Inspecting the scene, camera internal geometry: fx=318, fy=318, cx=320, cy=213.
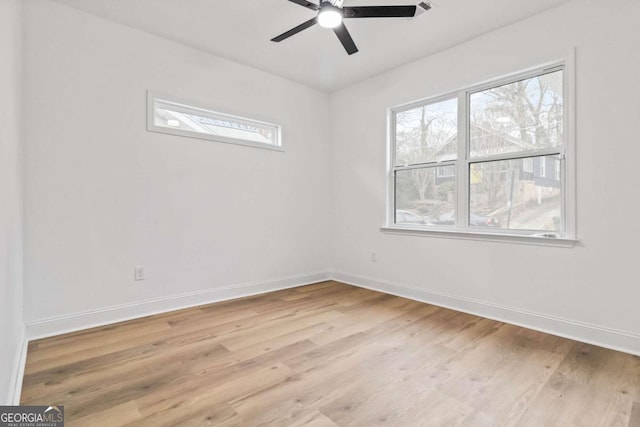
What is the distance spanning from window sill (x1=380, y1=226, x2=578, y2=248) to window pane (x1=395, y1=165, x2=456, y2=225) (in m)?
0.14

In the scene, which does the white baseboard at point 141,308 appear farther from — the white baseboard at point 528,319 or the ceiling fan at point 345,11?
the ceiling fan at point 345,11

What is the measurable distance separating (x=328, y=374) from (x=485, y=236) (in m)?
2.09

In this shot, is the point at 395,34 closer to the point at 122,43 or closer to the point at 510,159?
the point at 510,159

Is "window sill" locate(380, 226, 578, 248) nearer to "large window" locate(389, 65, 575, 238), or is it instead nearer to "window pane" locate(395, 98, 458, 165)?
"large window" locate(389, 65, 575, 238)

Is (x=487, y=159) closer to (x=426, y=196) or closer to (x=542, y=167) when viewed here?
(x=542, y=167)

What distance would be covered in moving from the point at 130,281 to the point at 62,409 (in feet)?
4.94

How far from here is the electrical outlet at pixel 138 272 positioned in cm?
307

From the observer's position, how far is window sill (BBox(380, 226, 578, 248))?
269 centimetres

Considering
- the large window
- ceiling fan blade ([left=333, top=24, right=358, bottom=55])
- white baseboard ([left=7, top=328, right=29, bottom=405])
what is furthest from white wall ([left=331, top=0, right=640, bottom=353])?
white baseboard ([left=7, top=328, right=29, bottom=405])

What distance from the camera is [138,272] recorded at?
3.08 metres

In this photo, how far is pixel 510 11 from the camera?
278cm

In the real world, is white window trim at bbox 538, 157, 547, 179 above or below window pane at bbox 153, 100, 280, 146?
below

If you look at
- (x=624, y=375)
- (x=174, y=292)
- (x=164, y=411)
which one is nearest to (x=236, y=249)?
(x=174, y=292)

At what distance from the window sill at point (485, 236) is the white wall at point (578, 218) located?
51mm
